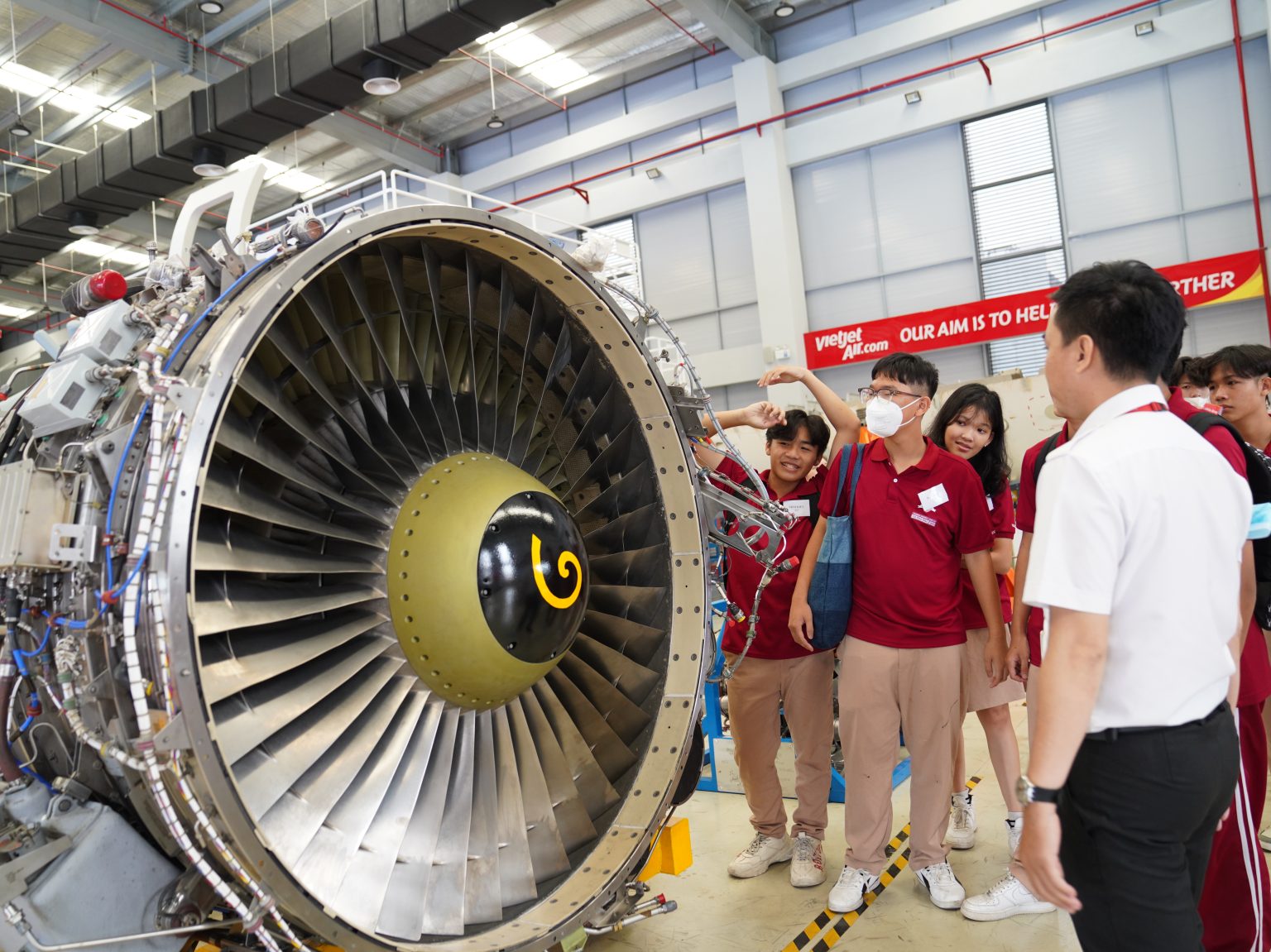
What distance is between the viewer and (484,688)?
2.57m

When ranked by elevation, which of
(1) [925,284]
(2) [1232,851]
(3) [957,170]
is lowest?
(2) [1232,851]

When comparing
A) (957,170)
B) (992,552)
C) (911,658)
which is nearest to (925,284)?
(957,170)

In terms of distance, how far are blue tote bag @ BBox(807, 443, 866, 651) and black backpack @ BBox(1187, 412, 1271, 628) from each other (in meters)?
1.17

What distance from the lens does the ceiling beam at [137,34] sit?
861 cm

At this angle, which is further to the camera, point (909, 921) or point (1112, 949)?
point (909, 921)

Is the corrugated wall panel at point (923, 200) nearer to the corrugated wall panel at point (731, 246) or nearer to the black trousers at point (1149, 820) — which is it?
the corrugated wall panel at point (731, 246)

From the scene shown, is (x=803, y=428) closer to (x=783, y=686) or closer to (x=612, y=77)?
(x=783, y=686)

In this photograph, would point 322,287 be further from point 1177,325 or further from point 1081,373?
point 1177,325

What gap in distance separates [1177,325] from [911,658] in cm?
172

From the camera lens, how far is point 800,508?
3.63 metres

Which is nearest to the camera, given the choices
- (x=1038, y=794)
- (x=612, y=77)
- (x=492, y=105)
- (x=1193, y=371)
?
(x=1038, y=794)

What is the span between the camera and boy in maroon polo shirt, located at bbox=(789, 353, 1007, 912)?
320 cm

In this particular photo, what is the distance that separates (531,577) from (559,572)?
107mm

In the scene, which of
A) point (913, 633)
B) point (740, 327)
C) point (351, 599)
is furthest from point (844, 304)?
point (351, 599)
